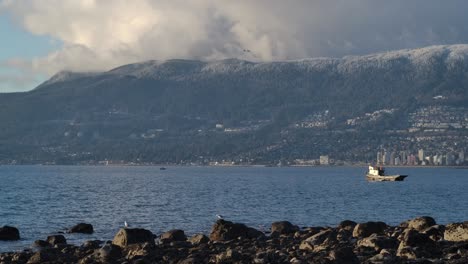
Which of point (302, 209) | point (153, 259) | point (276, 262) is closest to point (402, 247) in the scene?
point (276, 262)

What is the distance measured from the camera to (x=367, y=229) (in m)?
56.1

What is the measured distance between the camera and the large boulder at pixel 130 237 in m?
53.9

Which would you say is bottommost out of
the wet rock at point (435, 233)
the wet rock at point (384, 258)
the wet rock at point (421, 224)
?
the wet rock at point (384, 258)

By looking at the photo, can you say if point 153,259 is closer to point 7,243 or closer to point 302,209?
point 7,243

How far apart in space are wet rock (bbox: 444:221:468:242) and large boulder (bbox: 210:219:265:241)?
43.2 ft

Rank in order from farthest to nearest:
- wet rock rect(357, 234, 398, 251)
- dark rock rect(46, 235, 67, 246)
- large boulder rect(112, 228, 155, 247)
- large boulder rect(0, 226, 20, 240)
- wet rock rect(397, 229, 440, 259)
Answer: large boulder rect(0, 226, 20, 240), dark rock rect(46, 235, 67, 246), large boulder rect(112, 228, 155, 247), wet rock rect(357, 234, 398, 251), wet rock rect(397, 229, 440, 259)

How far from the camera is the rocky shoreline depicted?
1703 inches

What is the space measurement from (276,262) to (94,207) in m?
59.5

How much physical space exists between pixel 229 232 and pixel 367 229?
8.74 metres

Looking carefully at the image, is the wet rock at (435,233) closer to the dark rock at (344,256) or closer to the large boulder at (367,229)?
the large boulder at (367,229)

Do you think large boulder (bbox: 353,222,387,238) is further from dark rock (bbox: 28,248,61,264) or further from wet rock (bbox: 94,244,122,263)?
dark rock (bbox: 28,248,61,264)

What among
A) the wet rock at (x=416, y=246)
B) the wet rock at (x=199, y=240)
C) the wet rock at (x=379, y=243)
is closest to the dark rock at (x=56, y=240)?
the wet rock at (x=199, y=240)

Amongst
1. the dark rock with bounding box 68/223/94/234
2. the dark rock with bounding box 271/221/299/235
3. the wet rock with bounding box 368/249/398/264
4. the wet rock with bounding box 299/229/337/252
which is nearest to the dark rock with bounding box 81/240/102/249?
the dark rock with bounding box 68/223/94/234

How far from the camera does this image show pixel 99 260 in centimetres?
4694
